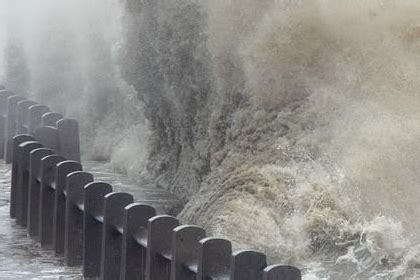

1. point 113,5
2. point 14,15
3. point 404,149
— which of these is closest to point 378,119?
point 404,149

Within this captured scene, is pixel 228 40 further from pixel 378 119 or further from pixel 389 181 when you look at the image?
pixel 389 181

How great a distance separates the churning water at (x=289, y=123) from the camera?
319 inches

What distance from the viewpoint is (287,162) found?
9.38 meters

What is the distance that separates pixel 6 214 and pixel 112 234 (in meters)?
3.43

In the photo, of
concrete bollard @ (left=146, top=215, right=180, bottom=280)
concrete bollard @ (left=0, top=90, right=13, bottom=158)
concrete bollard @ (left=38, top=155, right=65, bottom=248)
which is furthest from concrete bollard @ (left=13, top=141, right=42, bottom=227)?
concrete bollard @ (left=0, top=90, right=13, bottom=158)

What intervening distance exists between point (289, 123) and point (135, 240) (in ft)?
9.65

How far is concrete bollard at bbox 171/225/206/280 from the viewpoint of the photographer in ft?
21.0

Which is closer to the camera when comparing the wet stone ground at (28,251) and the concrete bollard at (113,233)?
the concrete bollard at (113,233)

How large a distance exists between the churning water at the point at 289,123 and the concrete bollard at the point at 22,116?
1.20 meters

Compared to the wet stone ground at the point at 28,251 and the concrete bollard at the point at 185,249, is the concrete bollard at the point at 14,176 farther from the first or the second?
the concrete bollard at the point at 185,249

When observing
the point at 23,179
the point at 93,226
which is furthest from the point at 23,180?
the point at 93,226

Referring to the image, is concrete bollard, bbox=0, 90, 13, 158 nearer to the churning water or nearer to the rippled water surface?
the churning water

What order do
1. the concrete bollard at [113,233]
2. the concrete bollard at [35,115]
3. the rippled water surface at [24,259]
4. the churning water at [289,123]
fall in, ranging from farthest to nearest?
the concrete bollard at [35,115]
the rippled water surface at [24,259]
the churning water at [289,123]
the concrete bollard at [113,233]

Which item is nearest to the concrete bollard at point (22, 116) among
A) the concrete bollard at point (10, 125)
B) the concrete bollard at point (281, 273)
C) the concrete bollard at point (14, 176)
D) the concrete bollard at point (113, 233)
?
the concrete bollard at point (10, 125)
